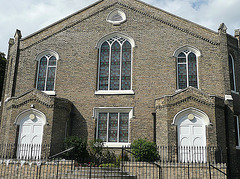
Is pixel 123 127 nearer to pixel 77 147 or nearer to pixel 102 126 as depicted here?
pixel 102 126

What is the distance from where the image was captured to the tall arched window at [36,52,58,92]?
19.8 meters

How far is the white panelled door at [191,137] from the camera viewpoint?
1555 cm

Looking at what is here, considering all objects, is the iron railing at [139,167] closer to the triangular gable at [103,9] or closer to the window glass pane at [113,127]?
the window glass pane at [113,127]

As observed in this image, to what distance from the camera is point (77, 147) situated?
54.5 feet

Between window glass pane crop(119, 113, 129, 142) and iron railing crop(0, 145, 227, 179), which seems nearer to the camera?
iron railing crop(0, 145, 227, 179)

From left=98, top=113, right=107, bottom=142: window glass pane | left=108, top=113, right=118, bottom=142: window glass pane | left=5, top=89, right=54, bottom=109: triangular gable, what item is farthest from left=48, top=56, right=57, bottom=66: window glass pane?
left=108, top=113, right=118, bottom=142: window glass pane

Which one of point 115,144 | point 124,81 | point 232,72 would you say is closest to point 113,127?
point 115,144

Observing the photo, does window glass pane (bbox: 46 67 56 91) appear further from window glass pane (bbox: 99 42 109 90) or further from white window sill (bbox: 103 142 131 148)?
white window sill (bbox: 103 142 131 148)

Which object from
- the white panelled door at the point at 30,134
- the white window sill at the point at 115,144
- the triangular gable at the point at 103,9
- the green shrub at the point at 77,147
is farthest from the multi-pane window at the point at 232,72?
the white panelled door at the point at 30,134

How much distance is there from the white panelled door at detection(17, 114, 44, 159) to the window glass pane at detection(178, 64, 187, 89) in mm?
9044

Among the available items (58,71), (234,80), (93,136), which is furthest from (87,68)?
(234,80)

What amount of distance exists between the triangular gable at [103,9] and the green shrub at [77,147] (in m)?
8.22

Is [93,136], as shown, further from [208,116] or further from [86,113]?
[208,116]

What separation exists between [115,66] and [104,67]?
2.52ft
